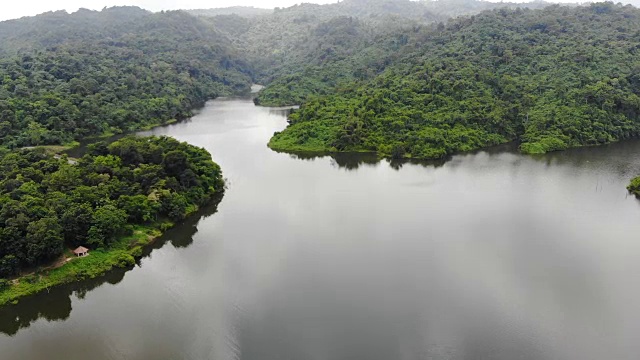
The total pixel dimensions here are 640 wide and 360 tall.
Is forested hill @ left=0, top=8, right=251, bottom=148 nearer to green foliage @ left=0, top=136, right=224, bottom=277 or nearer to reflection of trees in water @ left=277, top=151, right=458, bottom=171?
green foliage @ left=0, top=136, right=224, bottom=277

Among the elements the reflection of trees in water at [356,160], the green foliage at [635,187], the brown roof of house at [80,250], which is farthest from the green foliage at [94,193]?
the green foliage at [635,187]

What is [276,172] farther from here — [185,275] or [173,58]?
[173,58]

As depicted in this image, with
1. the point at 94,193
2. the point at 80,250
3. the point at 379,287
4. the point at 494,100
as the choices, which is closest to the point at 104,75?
the point at 94,193

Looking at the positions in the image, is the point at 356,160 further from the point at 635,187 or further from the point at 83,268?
the point at 83,268

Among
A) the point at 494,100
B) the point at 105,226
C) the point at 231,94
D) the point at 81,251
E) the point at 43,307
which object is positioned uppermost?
the point at 494,100

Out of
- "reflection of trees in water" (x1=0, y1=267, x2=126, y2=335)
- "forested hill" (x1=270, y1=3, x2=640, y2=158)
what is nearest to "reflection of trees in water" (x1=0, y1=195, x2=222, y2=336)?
"reflection of trees in water" (x1=0, y1=267, x2=126, y2=335)

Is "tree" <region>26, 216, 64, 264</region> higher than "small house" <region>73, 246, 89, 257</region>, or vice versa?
"tree" <region>26, 216, 64, 264</region>
